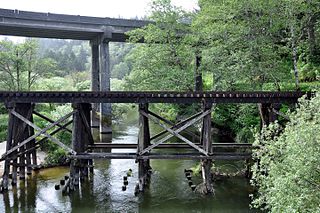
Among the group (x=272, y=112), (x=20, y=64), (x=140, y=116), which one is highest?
(x=20, y=64)

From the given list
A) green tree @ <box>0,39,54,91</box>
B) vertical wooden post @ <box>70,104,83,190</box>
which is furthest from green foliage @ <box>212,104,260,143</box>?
green tree @ <box>0,39,54,91</box>

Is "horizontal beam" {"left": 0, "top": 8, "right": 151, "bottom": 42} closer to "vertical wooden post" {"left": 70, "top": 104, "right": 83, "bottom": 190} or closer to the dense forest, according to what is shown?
the dense forest

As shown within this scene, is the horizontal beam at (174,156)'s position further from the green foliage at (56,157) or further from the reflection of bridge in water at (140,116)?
the green foliage at (56,157)

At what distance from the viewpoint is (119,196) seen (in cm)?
1252

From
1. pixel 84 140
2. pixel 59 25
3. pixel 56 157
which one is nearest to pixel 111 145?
pixel 84 140

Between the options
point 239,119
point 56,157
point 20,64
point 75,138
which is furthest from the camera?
point 20,64

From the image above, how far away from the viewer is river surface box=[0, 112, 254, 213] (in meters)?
11.4

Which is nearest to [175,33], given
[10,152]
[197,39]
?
[197,39]

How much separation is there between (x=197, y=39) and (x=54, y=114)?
13.8m

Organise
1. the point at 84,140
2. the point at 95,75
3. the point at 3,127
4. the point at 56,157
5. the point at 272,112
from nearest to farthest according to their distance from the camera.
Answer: the point at 272,112 < the point at 84,140 < the point at 56,157 < the point at 3,127 < the point at 95,75

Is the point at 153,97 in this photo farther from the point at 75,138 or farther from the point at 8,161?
the point at 8,161

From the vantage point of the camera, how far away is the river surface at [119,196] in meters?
11.4

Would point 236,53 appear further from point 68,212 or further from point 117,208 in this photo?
point 68,212

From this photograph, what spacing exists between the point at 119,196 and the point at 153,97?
157 inches
